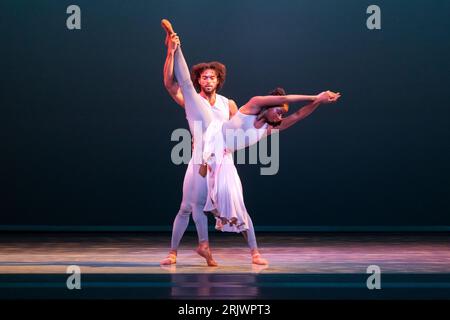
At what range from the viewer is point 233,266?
476cm

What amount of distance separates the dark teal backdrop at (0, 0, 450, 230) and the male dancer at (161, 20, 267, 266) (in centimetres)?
238

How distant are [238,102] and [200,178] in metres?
2.61

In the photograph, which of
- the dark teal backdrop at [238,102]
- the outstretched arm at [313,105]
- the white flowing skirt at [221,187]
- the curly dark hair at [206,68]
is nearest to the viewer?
the outstretched arm at [313,105]

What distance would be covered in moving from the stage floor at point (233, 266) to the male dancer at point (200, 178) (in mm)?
120

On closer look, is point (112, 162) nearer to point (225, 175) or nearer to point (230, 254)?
point (230, 254)

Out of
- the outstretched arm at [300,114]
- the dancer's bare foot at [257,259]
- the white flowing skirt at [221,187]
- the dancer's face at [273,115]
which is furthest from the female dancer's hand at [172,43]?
the dancer's bare foot at [257,259]

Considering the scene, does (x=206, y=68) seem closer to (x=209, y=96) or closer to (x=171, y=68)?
(x=209, y=96)

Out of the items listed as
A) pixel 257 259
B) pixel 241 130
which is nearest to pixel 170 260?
pixel 257 259

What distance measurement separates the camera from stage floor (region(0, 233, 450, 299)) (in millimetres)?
3689

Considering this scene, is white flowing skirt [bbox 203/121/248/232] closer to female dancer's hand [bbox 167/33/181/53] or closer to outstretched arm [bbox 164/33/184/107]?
outstretched arm [bbox 164/33/184/107]

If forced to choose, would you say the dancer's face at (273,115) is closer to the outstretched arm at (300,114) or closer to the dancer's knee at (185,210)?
the outstretched arm at (300,114)

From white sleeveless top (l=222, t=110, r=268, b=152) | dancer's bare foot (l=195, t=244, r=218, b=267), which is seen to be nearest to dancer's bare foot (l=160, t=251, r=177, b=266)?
dancer's bare foot (l=195, t=244, r=218, b=267)

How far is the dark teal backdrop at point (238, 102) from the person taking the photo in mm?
7340

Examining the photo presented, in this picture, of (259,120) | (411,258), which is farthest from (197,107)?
(411,258)
